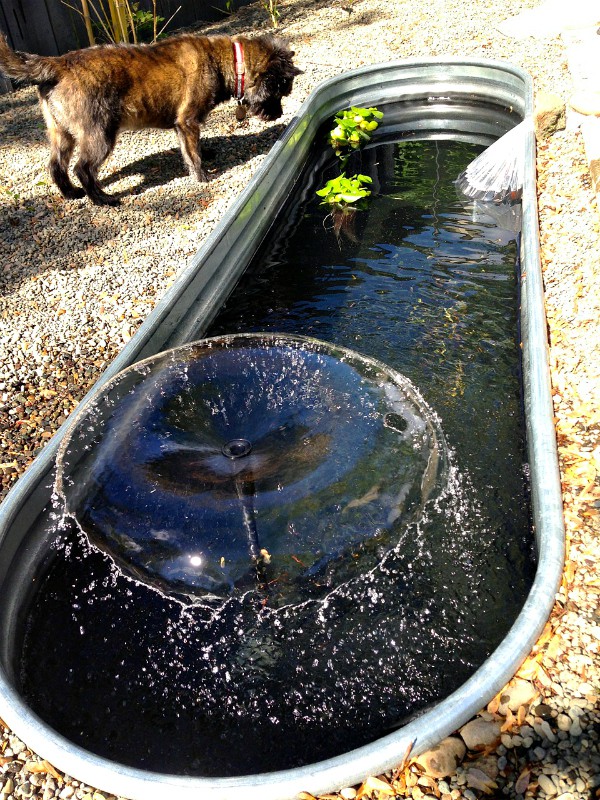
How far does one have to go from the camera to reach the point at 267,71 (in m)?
6.04

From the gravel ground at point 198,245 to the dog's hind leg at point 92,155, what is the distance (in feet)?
0.79

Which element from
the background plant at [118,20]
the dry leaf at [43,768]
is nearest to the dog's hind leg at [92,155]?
the background plant at [118,20]

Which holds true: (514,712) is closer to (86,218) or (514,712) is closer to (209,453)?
(209,453)

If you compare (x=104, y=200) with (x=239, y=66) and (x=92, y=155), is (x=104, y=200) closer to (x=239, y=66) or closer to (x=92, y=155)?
(x=92, y=155)

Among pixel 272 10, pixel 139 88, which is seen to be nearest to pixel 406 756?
pixel 139 88

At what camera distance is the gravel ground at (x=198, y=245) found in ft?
6.75

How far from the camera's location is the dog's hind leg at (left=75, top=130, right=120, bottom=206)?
5.32m

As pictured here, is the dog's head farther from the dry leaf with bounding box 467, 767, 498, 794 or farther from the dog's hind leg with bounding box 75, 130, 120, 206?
the dry leaf with bounding box 467, 767, 498, 794

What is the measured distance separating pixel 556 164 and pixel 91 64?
3710mm

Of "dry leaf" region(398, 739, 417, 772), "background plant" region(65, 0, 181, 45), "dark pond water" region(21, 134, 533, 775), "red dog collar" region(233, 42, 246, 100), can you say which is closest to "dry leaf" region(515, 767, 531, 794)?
"dry leaf" region(398, 739, 417, 772)

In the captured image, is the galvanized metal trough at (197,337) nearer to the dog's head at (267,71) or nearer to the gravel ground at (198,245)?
the gravel ground at (198,245)

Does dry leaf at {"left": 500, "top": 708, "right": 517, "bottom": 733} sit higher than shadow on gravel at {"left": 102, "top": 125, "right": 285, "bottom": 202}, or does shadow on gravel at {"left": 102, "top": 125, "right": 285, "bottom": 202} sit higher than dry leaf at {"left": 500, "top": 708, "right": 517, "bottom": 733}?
shadow on gravel at {"left": 102, "top": 125, "right": 285, "bottom": 202}

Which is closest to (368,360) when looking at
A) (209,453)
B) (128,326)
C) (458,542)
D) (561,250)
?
(209,453)

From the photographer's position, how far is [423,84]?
8172 mm
